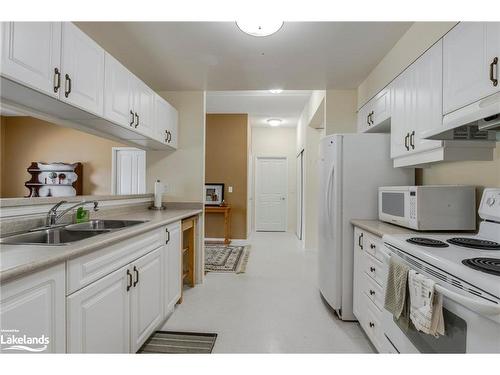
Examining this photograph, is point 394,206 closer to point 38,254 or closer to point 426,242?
point 426,242

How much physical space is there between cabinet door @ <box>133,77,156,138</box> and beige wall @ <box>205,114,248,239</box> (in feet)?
10.2

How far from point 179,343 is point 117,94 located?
197cm

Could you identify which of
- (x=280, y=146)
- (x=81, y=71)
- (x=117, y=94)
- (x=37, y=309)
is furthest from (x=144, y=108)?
(x=280, y=146)

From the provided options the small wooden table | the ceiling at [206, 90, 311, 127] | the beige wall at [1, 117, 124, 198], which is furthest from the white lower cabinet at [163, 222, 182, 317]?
the ceiling at [206, 90, 311, 127]

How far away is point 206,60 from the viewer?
262cm

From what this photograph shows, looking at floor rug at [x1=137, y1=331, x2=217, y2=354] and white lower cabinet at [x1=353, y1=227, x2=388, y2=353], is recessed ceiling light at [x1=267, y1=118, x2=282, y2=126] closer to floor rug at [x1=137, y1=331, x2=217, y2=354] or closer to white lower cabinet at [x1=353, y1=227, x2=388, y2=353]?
white lower cabinet at [x1=353, y1=227, x2=388, y2=353]

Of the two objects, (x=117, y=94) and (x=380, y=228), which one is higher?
(x=117, y=94)

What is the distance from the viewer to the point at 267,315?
2.42 metres

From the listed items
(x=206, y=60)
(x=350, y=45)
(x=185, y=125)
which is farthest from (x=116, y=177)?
(x=350, y=45)

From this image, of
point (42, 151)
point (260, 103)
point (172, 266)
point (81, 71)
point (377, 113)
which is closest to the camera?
point (81, 71)

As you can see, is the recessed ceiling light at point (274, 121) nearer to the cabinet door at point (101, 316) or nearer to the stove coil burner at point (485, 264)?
the cabinet door at point (101, 316)

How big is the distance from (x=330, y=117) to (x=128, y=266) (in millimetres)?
2810

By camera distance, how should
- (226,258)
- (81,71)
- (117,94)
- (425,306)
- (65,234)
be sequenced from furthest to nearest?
(226,258)
(117,94)
(65,234)
(81,71)
(425,306)

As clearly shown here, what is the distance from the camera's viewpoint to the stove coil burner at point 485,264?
958mm
